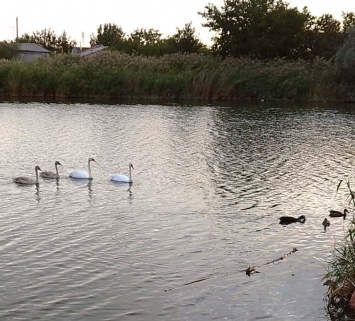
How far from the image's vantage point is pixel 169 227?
13969 millimetres

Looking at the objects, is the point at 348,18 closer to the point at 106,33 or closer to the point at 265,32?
the point at 265,32

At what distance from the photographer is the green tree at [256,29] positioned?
6031cm

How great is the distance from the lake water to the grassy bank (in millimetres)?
21237

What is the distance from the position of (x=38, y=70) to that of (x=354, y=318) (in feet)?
143

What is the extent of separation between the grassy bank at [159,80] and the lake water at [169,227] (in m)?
21.2

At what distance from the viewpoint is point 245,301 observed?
33.1 ft

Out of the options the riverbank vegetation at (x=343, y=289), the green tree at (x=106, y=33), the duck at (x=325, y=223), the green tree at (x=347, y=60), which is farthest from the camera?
the green tree at (x=106, y=33)

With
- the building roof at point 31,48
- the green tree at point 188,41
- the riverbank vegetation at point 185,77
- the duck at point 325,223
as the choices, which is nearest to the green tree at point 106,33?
the building roof at point 31,48

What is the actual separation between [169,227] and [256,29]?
49.8 m

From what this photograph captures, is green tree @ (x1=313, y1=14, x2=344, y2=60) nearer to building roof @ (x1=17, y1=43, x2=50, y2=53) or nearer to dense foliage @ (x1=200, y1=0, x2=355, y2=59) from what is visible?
dense foliage @ (x1=200, y1=0, x2=355, y2=59)

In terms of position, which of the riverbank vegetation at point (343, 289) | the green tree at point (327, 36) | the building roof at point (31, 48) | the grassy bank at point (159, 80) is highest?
the building roof at point (31, 48)

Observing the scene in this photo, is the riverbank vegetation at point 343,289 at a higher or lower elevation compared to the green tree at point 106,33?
lower

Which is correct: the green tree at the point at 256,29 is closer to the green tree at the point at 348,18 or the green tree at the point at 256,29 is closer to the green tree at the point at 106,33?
the green tree at the point at 348,18

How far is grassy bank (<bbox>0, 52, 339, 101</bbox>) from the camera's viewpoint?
49969 mm
